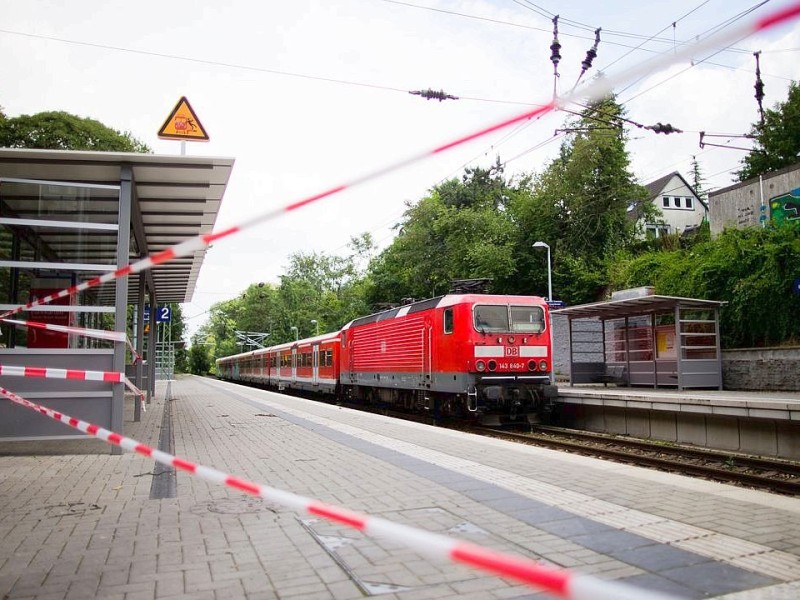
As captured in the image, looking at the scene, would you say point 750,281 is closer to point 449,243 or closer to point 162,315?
point 162,315

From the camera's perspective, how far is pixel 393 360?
17.6 meters

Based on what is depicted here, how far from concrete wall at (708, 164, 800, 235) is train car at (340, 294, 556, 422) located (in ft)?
48.1

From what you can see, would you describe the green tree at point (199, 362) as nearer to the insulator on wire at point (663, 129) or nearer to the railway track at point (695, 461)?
the railway track at point (695, 461)

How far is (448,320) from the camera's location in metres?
14.3

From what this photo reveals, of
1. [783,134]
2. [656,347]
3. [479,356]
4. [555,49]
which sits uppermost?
[783,134]

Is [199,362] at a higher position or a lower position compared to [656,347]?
lower

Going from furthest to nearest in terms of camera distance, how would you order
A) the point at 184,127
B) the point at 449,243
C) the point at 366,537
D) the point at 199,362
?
the point at 199,362 → the point at 449,243 → the point at 184,127 → the point at 366,537

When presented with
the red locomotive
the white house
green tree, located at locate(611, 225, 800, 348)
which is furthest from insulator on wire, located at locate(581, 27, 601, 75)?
the white house

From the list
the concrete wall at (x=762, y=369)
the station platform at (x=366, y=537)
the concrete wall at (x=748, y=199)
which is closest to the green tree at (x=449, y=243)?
the concrete wall at (x=748, y=199)

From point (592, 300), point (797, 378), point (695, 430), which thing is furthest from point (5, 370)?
point (592, 300)

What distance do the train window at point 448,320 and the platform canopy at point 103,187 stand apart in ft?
18.3

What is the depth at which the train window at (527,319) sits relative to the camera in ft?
47.2

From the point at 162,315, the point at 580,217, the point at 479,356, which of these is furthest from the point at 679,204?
the point at 479,356

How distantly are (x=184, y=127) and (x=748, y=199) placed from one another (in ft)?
82.5
